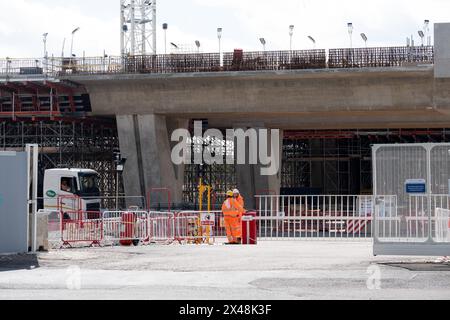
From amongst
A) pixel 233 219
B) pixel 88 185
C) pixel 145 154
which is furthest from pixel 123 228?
pixel 145 154

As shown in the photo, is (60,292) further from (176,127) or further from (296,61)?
(176,127)

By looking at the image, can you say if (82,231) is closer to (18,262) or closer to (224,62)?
(18,262)

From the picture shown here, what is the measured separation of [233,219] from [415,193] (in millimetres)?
8575

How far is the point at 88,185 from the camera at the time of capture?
1634 inches

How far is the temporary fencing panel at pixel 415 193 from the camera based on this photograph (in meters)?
16.8

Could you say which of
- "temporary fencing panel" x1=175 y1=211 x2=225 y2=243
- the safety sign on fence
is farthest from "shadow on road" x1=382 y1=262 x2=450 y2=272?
the safety sign on fence

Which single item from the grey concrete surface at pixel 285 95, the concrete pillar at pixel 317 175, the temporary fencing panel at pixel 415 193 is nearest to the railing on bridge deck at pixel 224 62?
the grey concrete surface at pixel 285 95

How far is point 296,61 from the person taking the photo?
139 feet

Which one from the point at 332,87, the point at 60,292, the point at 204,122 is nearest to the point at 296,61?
the point at 332,87

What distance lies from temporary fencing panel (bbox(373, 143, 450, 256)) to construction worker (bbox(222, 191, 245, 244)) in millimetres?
7939

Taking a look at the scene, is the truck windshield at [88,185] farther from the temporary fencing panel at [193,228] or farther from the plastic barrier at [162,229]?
the plastic barrier at [162,229]

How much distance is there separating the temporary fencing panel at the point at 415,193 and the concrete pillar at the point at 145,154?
28.1 m

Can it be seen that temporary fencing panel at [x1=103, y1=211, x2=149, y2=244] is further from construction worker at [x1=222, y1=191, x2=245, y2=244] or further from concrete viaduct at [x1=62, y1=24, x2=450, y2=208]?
concrete viaduct at [x1=62, y1=24, x2=450, y2=208]
